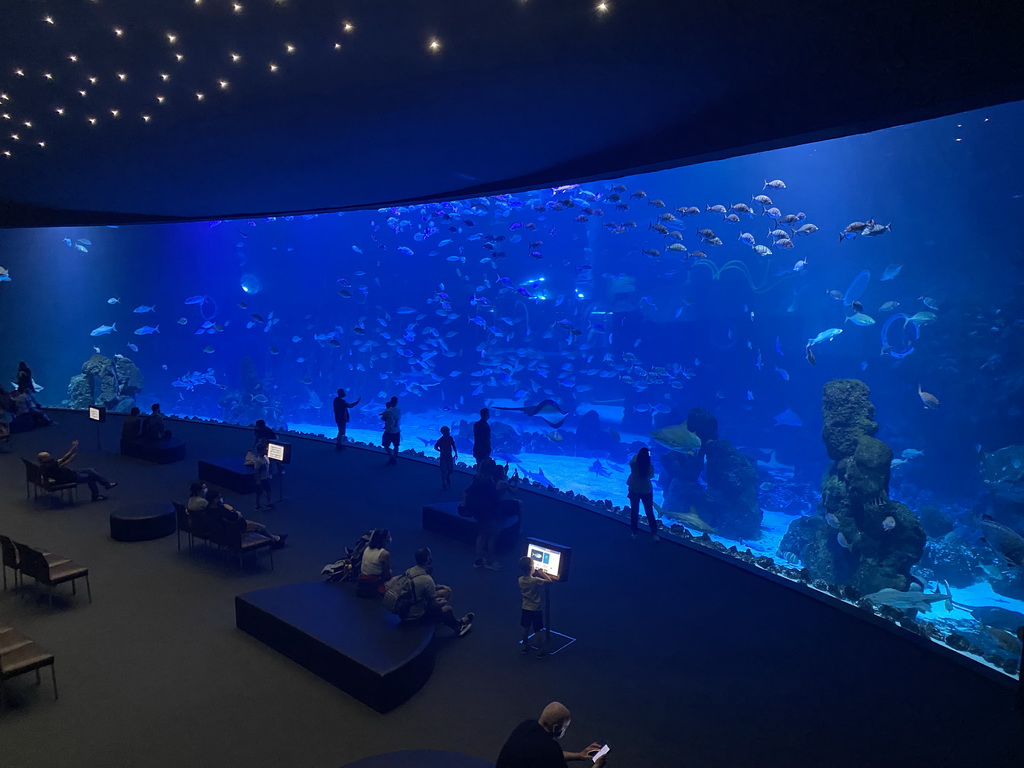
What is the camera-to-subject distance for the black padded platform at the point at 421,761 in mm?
3275

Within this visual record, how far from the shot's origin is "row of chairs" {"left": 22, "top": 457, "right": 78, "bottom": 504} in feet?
29.1

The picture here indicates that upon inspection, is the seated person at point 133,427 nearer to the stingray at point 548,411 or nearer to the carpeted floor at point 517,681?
the carpeted floor at point 517,681

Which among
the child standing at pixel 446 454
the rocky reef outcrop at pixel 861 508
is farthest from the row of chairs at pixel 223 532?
the rocky reef outcrop at pixel 861 508

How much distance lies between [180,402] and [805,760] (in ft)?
153

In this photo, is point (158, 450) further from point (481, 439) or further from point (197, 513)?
point (481, 439)

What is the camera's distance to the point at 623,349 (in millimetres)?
36094

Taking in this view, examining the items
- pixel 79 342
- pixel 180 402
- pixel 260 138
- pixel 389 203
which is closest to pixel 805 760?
A: pixel 260 138

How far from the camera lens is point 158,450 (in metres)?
11.6

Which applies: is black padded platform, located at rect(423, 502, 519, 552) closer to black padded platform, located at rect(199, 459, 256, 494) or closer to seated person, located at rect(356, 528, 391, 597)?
seated person, located at rect(356, 528, 391, 597)

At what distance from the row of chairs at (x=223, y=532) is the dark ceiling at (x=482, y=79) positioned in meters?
5.36

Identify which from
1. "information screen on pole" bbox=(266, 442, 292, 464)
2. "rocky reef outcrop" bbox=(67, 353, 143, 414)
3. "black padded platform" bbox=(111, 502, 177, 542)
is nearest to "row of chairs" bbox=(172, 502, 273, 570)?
"black padded platform" bbox=(111, 502, 177, 542)

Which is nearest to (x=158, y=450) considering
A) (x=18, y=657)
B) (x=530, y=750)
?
(x=18, y=657)

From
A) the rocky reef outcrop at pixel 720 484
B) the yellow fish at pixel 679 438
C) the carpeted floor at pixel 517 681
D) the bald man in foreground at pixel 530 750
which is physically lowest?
the rocky reef outcrop at pixel 720 484

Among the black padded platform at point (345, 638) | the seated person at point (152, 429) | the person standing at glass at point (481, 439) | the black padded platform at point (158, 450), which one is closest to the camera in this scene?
the black padded platform at point (345, 638)
